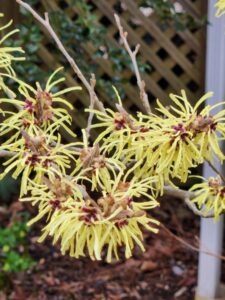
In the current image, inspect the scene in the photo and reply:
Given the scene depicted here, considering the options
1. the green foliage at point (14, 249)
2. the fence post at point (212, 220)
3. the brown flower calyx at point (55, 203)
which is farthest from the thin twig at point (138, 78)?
the green foliage at point (14, 249)

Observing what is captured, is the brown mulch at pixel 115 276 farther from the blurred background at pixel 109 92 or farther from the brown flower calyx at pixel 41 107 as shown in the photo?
the brown flower calyx at pixel 41 107

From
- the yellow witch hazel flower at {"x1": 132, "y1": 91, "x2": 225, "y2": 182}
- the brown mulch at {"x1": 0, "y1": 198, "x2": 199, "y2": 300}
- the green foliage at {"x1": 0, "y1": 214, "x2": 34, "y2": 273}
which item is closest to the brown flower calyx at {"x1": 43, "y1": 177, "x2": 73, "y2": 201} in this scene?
the yellow witch hazel flower at {"x1": 132, "y1": 91, "x2": 225, "y2": 182}

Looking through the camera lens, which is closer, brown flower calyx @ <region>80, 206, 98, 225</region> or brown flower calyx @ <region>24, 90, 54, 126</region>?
brown flower calyx @ <region>80, 206, 98, 225</region>

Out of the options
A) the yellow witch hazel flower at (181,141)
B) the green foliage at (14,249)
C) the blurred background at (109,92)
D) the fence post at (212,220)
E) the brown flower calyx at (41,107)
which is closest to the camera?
the yellow witch hazel flower at (181,141)

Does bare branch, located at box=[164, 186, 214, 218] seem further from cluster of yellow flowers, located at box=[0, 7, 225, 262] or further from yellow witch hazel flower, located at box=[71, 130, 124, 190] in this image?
yellow witch hazel flower, located at box=[71, 130, 124, 190]

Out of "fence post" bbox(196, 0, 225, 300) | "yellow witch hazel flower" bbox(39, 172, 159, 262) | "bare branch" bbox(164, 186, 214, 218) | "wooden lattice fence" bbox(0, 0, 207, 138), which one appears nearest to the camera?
"yellow witch hazel flower" bbox(39, 172, 159, 262)

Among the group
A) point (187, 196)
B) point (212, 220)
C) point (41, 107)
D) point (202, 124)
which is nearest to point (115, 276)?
point (212, 220)

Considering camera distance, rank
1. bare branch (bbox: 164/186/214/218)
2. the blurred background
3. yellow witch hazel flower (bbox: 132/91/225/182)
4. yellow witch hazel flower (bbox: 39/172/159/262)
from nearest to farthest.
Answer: yellow witch hazel flower (bbox: 39/172/159/262) → yellow witch hazel flower (bbox: 132/91/225/182) → bare branch (bbox: 164/186/214/218) → the blurred background

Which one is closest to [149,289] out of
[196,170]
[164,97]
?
[196,170]
